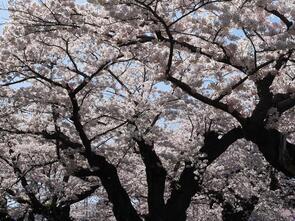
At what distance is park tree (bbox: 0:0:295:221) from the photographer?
328 inches

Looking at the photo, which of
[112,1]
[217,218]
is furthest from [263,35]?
[217,218]

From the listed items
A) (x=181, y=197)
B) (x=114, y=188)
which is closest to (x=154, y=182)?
(x=181, y=197)

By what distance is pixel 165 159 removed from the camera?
14.0 meters

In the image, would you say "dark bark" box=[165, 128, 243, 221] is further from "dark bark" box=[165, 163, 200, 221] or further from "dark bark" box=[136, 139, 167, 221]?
"dark bark" box=[136, 139, 167, 221]

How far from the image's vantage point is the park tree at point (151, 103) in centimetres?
834

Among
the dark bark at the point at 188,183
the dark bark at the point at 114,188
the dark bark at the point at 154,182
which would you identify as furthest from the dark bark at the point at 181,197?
the dark bark at the point at 114,188

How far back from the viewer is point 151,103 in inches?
472

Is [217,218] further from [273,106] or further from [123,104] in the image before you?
[273,106]

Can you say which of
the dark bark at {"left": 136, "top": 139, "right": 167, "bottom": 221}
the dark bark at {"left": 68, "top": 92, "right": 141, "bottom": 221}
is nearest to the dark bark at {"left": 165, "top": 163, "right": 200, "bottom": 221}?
the dark bark at {"left": 136, "top": 139, "right": 167, "bottom": 221}

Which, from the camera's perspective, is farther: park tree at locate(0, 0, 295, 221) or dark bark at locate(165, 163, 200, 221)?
dark bark at locate(165, 163, 200, 221)

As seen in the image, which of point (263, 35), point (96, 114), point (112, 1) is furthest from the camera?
point (96, 114)

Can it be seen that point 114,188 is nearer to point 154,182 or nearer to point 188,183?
point 154,182

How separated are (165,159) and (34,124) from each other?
398 centimetres

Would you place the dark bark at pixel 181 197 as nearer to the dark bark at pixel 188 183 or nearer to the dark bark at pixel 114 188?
the dark bark at pixel 188 183
